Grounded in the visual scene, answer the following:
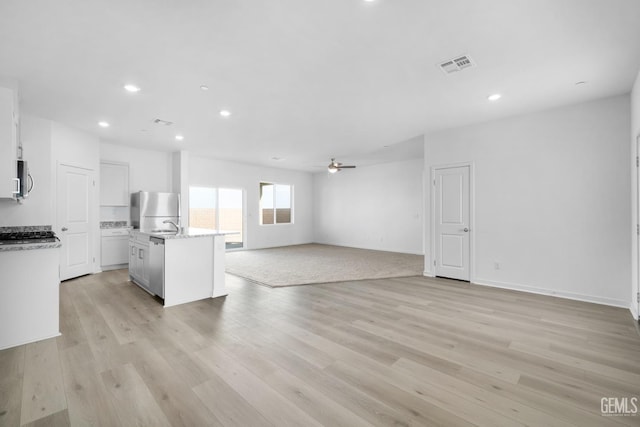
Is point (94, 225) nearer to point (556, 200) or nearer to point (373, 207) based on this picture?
point (373, 207)

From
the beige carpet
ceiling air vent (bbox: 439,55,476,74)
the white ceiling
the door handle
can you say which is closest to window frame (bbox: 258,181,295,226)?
the beige carpet

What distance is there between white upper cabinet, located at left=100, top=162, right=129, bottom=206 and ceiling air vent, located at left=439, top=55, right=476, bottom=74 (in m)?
6.93

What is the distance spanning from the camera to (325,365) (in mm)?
2342

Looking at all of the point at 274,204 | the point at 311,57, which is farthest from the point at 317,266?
the point at 311,57

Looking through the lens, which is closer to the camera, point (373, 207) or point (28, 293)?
point (28, 293)

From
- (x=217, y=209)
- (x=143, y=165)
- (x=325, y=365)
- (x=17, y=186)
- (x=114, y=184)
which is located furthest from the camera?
(x=217, y=209)

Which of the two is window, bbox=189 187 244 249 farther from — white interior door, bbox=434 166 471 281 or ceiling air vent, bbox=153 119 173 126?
white interior door, bbox=434 166 471 281

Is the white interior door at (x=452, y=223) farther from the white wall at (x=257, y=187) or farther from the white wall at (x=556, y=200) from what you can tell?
the white wall at (x=257, y=187)

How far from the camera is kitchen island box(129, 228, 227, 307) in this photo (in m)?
3.87

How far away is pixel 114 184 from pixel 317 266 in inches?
196

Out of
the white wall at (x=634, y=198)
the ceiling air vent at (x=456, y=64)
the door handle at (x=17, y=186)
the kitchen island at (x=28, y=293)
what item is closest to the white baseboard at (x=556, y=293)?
the white wall at (x=634, y=198)

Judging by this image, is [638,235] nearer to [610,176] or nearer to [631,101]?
[610,176]

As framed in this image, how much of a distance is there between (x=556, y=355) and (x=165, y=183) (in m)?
8.14

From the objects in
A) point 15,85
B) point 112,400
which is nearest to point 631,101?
point 112,400
